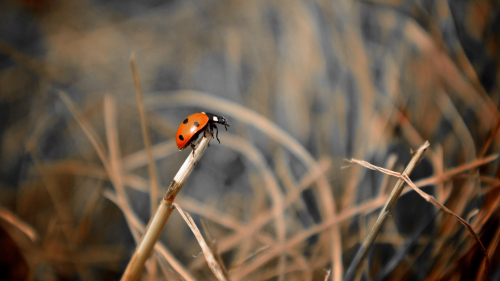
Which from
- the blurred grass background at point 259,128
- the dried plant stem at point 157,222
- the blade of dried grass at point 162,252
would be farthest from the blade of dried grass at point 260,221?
the dried plant stem at point 157,222

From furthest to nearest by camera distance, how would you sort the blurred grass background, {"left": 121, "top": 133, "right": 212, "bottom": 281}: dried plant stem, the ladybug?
the blurred grass background < the ladybug < {"left": 121, "top": 133, "right": 212, "bottom": 281}: dried plant stem

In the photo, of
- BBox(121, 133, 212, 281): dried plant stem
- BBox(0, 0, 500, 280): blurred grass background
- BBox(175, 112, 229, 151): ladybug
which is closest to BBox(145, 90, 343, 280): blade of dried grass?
BBox(0, 0, 500, 280): blurred grass background

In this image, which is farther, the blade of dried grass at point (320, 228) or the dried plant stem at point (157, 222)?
the blade of dried grass at point (320, 228)

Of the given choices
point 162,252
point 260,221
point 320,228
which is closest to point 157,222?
point 162,252

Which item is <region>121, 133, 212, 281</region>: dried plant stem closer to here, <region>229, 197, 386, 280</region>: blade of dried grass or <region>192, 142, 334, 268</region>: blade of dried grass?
<region>229, 197, 386, 280</region>: blade of dried grass

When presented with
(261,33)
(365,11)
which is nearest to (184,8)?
(261,33)

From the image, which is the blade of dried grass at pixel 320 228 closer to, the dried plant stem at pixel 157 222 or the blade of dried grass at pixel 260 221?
the blade of dried grass at pixel 260 221

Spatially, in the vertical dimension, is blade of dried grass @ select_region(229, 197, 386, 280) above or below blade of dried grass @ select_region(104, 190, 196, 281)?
below

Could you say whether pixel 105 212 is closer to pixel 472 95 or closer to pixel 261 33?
pixel 261 33
